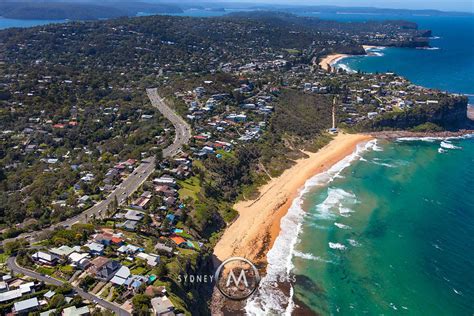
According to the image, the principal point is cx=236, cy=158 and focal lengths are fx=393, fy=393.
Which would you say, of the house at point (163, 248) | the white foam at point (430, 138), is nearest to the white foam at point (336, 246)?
the house at point (163, 248)

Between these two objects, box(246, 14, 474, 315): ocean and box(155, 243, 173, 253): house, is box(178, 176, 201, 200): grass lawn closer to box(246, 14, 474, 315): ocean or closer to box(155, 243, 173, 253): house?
box(155, 243, 173, 253): house


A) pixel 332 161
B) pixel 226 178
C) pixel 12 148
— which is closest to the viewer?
pixel 226 178

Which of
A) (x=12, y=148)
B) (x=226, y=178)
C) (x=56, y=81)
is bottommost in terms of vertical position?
(x=226, y=178)

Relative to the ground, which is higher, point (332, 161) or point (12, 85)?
point (12, 85)

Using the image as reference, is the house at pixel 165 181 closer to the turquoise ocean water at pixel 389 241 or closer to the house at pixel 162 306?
the turquoise ocean water at pixel 389 241

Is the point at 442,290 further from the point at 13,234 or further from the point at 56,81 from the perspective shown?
the point at 56,81

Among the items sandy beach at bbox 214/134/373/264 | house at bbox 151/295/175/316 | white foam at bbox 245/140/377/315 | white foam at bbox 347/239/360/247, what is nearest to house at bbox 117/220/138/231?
sandy beach at bbox 214/134/373/264

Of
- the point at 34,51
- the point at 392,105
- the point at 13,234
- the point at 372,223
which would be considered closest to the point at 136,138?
the point at 13,234
